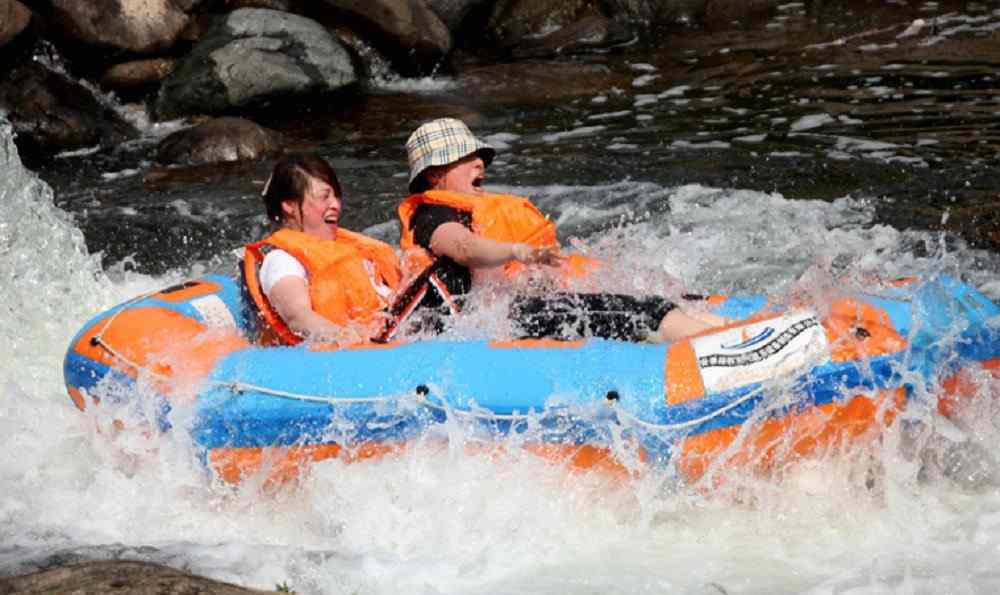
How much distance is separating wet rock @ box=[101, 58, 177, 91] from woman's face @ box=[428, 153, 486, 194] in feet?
22.9

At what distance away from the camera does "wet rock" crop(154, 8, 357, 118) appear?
11.4m

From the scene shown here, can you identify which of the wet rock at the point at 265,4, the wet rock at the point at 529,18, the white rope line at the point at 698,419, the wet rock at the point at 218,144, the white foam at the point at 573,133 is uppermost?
the wet rock at the point at 265,4

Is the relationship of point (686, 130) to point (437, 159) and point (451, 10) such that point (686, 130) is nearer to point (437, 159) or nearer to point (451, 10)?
point (451, 10)

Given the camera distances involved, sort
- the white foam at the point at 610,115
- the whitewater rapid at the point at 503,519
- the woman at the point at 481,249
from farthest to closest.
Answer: the white foam at the point at 610,115 → the woman at the point at 481,249 → the whitewater rapid at the point at 503,519

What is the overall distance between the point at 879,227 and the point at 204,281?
380 cm

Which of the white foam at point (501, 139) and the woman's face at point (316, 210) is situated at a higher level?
the woman's face at point (316, 210)

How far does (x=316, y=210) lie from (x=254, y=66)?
254 inches

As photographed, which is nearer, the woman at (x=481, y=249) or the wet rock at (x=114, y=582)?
the wet rock at (x=114, y=582)

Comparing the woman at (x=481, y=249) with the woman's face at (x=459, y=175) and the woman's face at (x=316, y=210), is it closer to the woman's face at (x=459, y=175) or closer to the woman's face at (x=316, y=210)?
the woman's face at (x=459, y=175)

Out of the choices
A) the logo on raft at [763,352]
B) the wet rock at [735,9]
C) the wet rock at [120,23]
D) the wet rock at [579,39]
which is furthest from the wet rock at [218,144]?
the logo on raft at [763,352]

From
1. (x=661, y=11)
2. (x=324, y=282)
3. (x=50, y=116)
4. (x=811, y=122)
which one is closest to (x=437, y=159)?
(x=324, y=282)

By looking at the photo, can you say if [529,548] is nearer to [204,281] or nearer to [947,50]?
[204,281]

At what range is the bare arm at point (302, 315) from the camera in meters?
5.15

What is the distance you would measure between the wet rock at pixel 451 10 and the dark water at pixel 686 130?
617 mm
